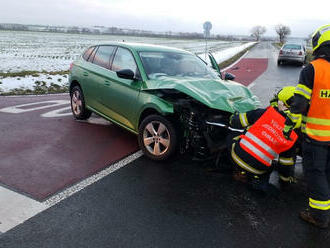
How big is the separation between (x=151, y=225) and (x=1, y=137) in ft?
12.2

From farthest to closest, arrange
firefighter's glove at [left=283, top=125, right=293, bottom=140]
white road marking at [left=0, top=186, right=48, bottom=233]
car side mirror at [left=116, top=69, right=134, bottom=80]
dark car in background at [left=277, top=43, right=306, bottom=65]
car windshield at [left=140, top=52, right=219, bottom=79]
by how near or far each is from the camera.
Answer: dark car in background at [left=277, top=43, right=306, bottom=65], car windshield at [left=140, top=52, right=219, bottom=79], car side mirror at [left=116, top=69, right=134, bottom=80], firefighter's glove at [left=283, top=125, right=293, bottom=140], white road marking at [left=0, top=186, right=48, bottom=233]

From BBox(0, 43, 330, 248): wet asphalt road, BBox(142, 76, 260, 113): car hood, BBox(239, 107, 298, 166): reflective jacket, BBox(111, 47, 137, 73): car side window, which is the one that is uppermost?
BBox(111, 47, 137, 73): car side window

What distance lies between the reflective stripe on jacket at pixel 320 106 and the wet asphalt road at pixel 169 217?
96cm

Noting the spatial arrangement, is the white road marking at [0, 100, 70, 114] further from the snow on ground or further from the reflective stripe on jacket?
the reflective stripe on jacket

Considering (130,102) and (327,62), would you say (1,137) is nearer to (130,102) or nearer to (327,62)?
(130,102)

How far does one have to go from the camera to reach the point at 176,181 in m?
4.03

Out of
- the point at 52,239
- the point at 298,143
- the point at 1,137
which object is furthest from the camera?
the point at 1,137

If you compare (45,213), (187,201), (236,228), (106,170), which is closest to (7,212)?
(45,213)

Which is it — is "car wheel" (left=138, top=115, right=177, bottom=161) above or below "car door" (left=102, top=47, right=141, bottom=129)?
below

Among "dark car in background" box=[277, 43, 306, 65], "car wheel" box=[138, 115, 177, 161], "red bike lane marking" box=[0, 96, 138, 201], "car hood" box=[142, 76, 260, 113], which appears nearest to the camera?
"red bike lane marking" box=[0, 96, 138, 201]

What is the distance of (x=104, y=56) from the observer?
5887mm

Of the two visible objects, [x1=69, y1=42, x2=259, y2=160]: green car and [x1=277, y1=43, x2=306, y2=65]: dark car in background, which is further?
[x1=277, y1=43, x2=306, y2=65]: dark car in background

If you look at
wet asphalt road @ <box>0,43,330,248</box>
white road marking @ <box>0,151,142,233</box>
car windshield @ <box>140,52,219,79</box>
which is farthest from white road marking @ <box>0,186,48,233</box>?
car windshield @ <box>140,52,219,79</box>

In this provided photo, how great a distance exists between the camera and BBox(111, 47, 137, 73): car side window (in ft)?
16.8
